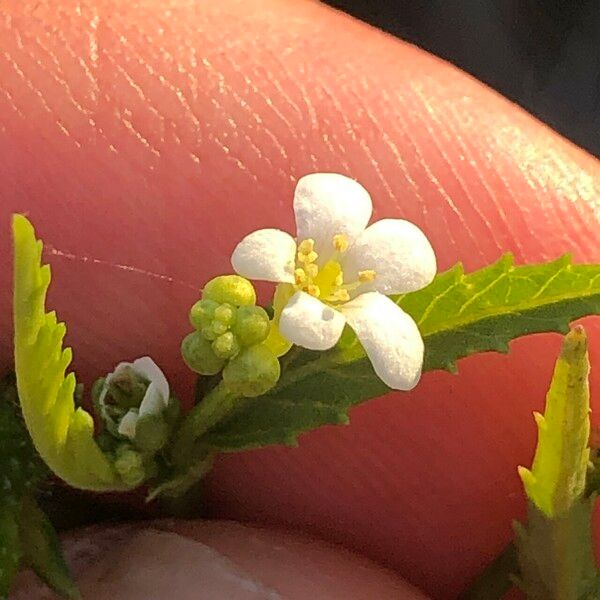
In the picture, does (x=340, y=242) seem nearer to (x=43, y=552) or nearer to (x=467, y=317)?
(x=467, y=317)

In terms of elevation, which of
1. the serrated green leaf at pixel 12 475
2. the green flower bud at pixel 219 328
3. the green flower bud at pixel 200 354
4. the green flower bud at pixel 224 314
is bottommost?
the serrated green leaf at pixel 12 475

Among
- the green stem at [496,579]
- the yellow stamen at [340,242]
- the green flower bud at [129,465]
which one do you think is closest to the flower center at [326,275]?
the yellow stamen at [340,242]

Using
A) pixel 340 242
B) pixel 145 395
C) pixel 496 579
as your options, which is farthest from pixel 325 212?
pixel 496 579

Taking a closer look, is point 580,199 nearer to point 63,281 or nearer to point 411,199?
point 411,199

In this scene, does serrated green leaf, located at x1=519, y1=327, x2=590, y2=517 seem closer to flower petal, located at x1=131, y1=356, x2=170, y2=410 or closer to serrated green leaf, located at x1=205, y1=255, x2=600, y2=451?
serrated green leaf, located at x1=205, y1=255, x2=600, y2=451

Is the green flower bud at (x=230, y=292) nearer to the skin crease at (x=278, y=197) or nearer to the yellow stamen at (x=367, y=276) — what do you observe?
the yellow stamen at (x=367, y=276)

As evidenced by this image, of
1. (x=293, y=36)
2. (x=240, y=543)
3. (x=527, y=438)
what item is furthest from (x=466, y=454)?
(x=293, y=36)
